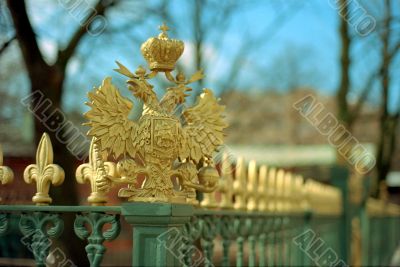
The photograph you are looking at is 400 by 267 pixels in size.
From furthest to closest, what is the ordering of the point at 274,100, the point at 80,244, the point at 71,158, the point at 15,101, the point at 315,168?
the point at 274,100
the point at 315,168
the point at 15,101
the point at 71,158
the point at 80,244

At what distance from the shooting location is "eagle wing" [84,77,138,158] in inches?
81.2

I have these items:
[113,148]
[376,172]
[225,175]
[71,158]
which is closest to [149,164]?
[113,148]

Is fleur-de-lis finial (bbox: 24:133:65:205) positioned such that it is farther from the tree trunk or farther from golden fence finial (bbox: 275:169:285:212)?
the tree trunk

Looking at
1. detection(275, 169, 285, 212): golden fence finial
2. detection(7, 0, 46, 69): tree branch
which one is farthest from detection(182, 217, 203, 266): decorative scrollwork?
detection(7, 0, 46, 69): tree branch

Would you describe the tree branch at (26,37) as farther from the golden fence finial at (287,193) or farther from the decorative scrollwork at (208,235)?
the decorative scrollwork at (208,235)

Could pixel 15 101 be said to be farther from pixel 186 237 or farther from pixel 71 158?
pixel 186 237

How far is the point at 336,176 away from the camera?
25.6ft

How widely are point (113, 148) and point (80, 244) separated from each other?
507cm

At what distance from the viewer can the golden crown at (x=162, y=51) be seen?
2.22 metres

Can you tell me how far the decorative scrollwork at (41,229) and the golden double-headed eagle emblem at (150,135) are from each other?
0.99 ft

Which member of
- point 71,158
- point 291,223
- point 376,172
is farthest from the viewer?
point 376,172

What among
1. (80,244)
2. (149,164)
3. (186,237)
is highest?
(149,164)

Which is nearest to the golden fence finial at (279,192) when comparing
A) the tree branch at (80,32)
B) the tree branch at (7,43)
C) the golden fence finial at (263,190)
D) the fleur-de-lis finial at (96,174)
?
the golden fence finial at (263,190)

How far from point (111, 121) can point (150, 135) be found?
146mm
